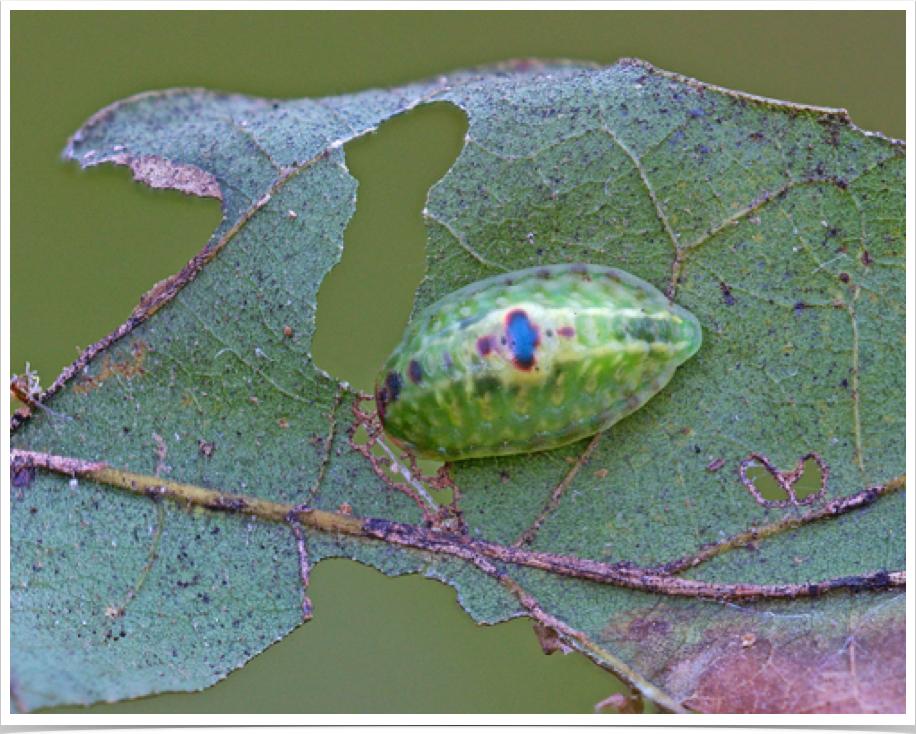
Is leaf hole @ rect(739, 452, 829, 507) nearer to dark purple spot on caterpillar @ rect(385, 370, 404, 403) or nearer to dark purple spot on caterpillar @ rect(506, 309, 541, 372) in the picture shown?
dark purple spot on caterpillar @ rect(506, 309, 541, 372)

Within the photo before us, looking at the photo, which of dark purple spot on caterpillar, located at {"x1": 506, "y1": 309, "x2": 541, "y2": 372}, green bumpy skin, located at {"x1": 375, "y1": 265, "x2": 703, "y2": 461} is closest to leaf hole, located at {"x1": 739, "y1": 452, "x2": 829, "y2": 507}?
green bumpy skin, located at {"x1": 375, "y1": 265, "x2": 703, "y2": 461}

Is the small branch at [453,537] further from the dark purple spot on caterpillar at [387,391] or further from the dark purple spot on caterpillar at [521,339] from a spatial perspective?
the dark purple spot on caterpillar at [521,339]

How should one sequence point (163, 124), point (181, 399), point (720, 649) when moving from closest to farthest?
point (720, 649) → point (181, 399) → point (163, 124)

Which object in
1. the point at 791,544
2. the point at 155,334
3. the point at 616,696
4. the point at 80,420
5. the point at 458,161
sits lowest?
the point at 616,696

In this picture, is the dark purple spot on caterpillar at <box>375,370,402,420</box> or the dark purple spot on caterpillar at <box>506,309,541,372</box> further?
the dark purple spot on caterpillar at <box>375,370,402,420</box>

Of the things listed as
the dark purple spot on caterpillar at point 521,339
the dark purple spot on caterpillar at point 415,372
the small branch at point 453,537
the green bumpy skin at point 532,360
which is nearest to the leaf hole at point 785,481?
the small branch at point 453,537

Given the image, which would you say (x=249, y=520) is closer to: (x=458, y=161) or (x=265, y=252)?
(x=265, y=252)

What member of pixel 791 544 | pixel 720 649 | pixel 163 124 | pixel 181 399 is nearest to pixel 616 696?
pixel 720 649
